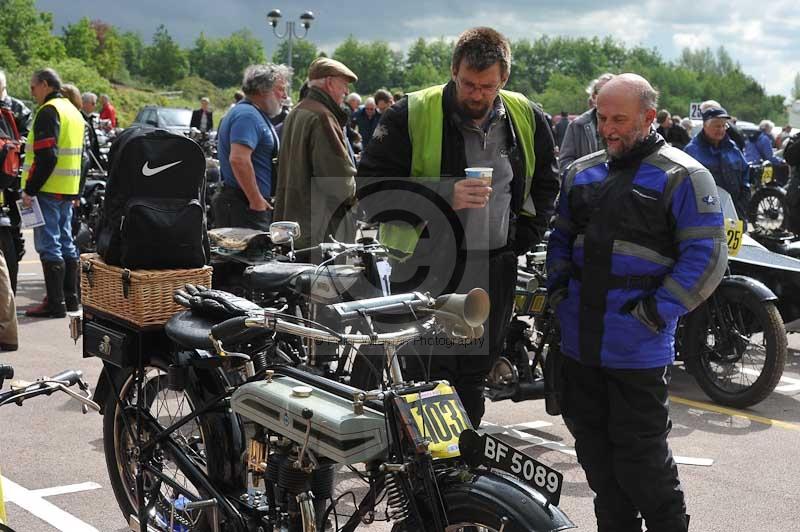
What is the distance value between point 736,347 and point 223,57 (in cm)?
13425

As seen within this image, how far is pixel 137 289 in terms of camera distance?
386cm

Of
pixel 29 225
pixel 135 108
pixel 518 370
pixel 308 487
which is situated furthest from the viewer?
pixel 135 108

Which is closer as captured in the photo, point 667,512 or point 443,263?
point 667,512

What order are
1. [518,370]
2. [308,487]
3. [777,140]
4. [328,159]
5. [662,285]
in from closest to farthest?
[308,487], [662,285], [518,370], [328,159], [777,140]

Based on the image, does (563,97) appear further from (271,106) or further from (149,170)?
(149,170)

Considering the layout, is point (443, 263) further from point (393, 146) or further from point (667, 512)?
point (667, 512)

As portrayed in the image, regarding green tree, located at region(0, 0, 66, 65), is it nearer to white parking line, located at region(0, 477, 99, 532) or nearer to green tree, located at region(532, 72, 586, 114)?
green tree, located at region(532, 72, 586, 114)

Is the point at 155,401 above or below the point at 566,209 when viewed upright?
below

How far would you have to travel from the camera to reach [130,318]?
3.89 metres

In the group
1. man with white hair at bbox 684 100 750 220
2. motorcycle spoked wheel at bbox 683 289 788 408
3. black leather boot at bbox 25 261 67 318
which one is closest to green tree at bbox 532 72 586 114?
man with white hair at bbox 684 100 750 220

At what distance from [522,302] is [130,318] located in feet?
8.63

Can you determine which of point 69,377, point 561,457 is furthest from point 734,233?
point 69,377

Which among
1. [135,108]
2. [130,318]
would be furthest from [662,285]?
[135,108]

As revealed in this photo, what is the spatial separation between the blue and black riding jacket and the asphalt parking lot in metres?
1.27
